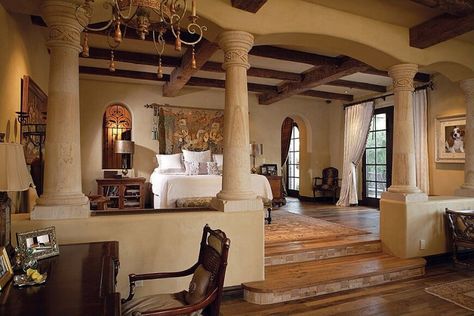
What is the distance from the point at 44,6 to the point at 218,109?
17.5ft

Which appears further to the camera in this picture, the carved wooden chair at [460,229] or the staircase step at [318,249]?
the carved wooden chair at [460,229]

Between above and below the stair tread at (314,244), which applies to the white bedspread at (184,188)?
above

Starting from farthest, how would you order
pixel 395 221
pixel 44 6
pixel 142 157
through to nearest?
pixel 142 157 < pixel 395 221 < pixel 44 6

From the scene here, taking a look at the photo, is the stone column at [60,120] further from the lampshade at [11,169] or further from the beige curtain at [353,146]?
the beige curtain at [353,146]

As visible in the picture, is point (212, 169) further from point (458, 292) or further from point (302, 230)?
point (458, 292)

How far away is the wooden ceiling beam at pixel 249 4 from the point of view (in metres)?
2.99

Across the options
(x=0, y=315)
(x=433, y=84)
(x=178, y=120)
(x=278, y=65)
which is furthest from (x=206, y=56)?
(x=433, y=84)

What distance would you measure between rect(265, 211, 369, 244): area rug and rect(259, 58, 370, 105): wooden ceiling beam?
2.58 m

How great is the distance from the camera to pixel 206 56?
4375 mm

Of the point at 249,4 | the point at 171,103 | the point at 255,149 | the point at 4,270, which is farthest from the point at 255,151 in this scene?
the point at 4,270

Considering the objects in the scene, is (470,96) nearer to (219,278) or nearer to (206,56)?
(206,56)

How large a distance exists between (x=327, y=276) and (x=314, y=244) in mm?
782

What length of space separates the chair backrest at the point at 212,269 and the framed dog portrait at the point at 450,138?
546 cm

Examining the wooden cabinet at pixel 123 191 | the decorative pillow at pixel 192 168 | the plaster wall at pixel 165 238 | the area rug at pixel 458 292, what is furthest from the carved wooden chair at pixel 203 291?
the wooden cabinet at pixel 123 191
